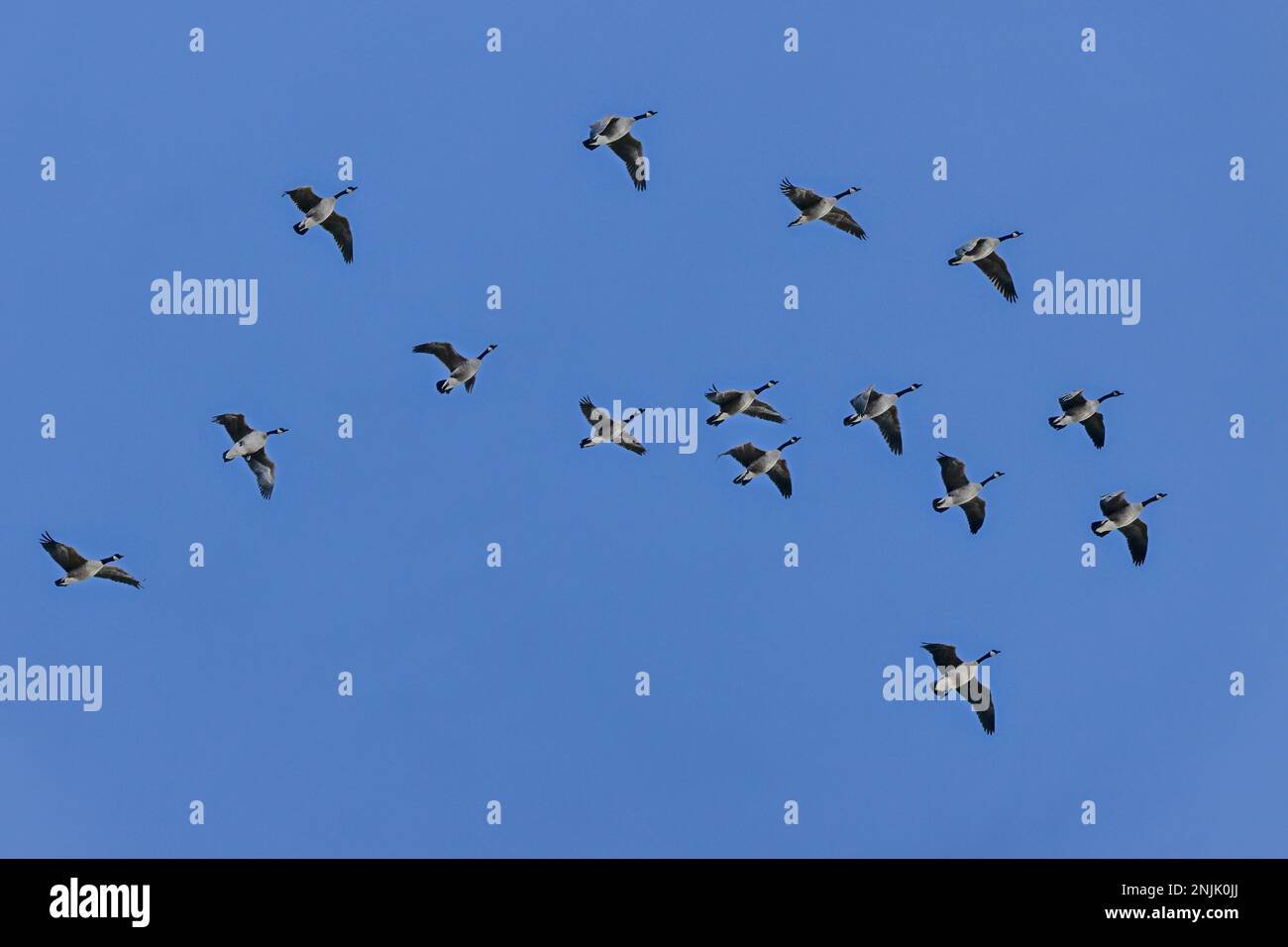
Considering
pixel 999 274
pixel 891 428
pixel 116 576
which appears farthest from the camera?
pixel 999 274

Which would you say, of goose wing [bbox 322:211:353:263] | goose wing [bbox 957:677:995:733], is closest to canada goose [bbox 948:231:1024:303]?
goose wing [bbox 957:677:995:733]

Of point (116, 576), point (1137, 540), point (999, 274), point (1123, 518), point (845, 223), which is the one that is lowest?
point (116, 576)

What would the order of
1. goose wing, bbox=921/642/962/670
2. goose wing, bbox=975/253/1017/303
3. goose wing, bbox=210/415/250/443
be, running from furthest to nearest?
Result: goose wing, bbox=975/253/1017/303
goose wing, bbox=210/415/250/443
goose wing, bbox=921/642/962/670

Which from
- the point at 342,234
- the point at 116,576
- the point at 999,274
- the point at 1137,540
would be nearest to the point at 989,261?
the point at 999,274

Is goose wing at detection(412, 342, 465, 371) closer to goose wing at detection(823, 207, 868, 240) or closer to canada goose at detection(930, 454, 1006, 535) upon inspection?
goose wing at detection(823, 207, 868, 240)

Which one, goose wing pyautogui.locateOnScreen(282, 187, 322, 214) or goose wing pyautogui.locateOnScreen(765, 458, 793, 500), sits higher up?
goose wing pyautogui.locateOnScreen(282, 187, 322, 214)

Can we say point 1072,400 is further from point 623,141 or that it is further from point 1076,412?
point 623,141

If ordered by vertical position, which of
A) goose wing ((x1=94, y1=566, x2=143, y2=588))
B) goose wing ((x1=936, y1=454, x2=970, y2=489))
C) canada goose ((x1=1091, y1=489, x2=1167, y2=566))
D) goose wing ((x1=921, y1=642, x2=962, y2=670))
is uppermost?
goose wing ((x1=936, y1=454, x2=970, y2=489))

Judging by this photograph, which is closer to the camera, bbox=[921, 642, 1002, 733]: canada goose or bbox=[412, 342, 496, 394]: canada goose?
bbox=[921, 642, 1002, 733]: canada goose
